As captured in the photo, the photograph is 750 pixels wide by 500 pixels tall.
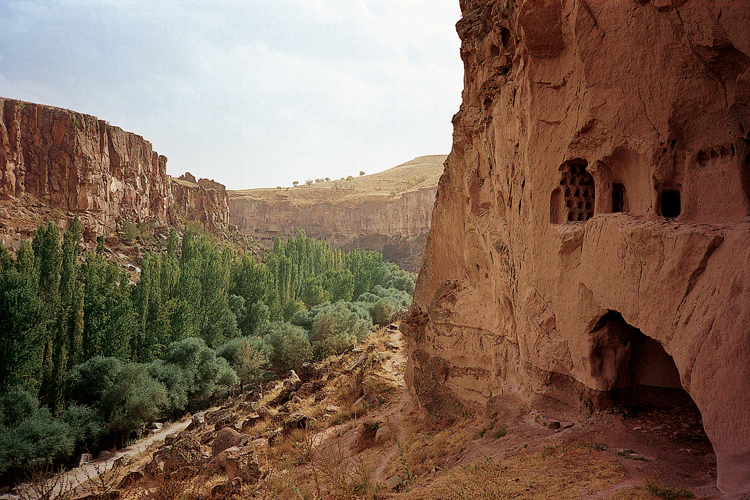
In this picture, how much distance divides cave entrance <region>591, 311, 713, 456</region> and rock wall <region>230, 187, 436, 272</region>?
7839cm

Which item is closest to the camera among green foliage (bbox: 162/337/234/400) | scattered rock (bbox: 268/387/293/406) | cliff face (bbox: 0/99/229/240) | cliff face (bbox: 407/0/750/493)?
cliff face (bbox: 407/0/750/493)

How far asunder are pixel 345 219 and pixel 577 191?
275ft

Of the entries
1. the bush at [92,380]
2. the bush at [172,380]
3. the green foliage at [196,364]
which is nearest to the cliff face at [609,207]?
the bush at [172,380]

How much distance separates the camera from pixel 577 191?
26.2 feet

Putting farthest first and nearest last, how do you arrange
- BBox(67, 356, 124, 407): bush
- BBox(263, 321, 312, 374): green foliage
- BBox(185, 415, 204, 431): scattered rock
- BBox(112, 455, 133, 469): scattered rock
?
BBox(263, 321, 312, 374): green foliage < BBox(67, 356, 124, 407): bush < BBox(185, 415, 204, 431): scattered rock < BBox(112, 455, 133, 469): scattered rock

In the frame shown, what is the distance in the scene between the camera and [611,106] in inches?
266

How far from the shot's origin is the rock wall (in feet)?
285

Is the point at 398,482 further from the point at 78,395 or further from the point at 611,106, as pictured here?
the point at 78,395

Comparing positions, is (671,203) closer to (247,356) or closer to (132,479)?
(132,479)

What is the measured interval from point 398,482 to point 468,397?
384cm

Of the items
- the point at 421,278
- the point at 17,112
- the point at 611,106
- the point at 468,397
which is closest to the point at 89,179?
the point at 17,112

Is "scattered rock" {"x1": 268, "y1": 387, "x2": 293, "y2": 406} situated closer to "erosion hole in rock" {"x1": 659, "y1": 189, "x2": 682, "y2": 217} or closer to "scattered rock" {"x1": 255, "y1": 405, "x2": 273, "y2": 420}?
"scattered rock" {"x1": 255, "y1": 405, "x2": 273, "y2": 420}

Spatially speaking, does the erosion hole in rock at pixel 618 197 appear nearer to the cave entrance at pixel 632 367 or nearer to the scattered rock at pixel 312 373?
the cave entrance at pixel 632 367

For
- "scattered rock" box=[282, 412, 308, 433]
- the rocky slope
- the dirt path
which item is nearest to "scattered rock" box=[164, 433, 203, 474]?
"scattered rock" box=[282, 412, 308, 433]
